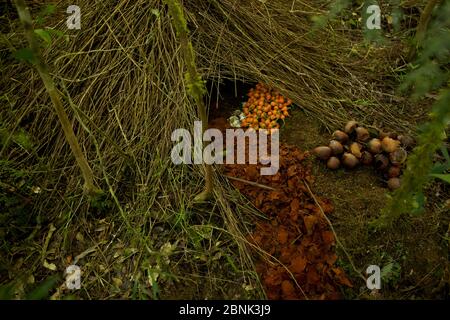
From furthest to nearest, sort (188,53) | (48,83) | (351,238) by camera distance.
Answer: (351,238) < (48,83) < (188,53)

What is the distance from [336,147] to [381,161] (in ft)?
0.74

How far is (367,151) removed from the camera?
205 centimetres

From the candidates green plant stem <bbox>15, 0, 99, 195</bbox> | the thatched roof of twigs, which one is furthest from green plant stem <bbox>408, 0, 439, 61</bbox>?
green plant stem <bbox>15, 0, 99, 195</bbox>

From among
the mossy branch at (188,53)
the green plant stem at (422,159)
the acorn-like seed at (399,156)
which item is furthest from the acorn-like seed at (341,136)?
the mossy branch at (188,53)

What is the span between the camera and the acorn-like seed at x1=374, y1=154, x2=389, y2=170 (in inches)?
78.0

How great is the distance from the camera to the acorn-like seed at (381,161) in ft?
6.50

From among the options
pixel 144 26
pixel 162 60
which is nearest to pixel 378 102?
pixel 162 60

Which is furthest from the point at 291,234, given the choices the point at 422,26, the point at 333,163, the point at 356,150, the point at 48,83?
the point at 422,26

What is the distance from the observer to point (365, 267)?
1735mm

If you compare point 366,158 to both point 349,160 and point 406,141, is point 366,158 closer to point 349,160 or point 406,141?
point 349,160

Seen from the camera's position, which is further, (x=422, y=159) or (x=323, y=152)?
(x=323, y=152)

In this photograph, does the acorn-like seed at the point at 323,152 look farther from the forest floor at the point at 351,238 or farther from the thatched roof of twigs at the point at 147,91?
the thatched roof of twigs at the point at 147,91

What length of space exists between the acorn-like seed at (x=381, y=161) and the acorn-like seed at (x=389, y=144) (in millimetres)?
38

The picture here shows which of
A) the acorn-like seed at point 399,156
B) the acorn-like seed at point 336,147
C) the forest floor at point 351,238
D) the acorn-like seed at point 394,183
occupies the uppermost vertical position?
the acorn-like seed at point 336,147
